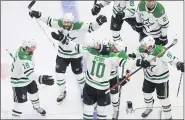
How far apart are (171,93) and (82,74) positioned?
0.92m

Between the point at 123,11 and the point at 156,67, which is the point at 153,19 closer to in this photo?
the point at 123,11

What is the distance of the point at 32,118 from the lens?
4.95 metres

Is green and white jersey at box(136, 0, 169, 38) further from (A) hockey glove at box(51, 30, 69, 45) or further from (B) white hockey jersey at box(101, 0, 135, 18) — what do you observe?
(A) hockey glove at box(51, 30, 69, 45)

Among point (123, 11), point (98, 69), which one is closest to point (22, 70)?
point (98, 69)

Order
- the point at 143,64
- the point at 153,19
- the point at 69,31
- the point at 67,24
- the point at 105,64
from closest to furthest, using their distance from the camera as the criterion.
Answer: the point at 105,64 → the point at 143,64 → the point at 67,24 → the point at 69,31 → the point at 153,19

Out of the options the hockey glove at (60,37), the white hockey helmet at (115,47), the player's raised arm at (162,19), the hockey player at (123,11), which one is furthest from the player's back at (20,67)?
the player's raised arm at (162,19)

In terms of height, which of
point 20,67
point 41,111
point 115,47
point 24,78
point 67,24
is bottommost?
point 41,111

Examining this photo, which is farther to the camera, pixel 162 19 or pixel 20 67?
pixel 162 19

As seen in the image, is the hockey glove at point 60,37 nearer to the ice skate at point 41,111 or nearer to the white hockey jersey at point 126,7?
the ice skate at point 41,111

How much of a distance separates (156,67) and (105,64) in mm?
480

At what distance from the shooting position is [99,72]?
14.1 feet

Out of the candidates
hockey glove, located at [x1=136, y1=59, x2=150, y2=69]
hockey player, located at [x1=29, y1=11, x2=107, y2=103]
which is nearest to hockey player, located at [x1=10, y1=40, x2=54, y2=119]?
hockey player, located at [x1=29, y1=11, x2=107, y2=103]

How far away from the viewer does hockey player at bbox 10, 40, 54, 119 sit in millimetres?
4469

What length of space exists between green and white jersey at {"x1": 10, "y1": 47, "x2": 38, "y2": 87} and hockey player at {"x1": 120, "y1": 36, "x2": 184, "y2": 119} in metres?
0.90
